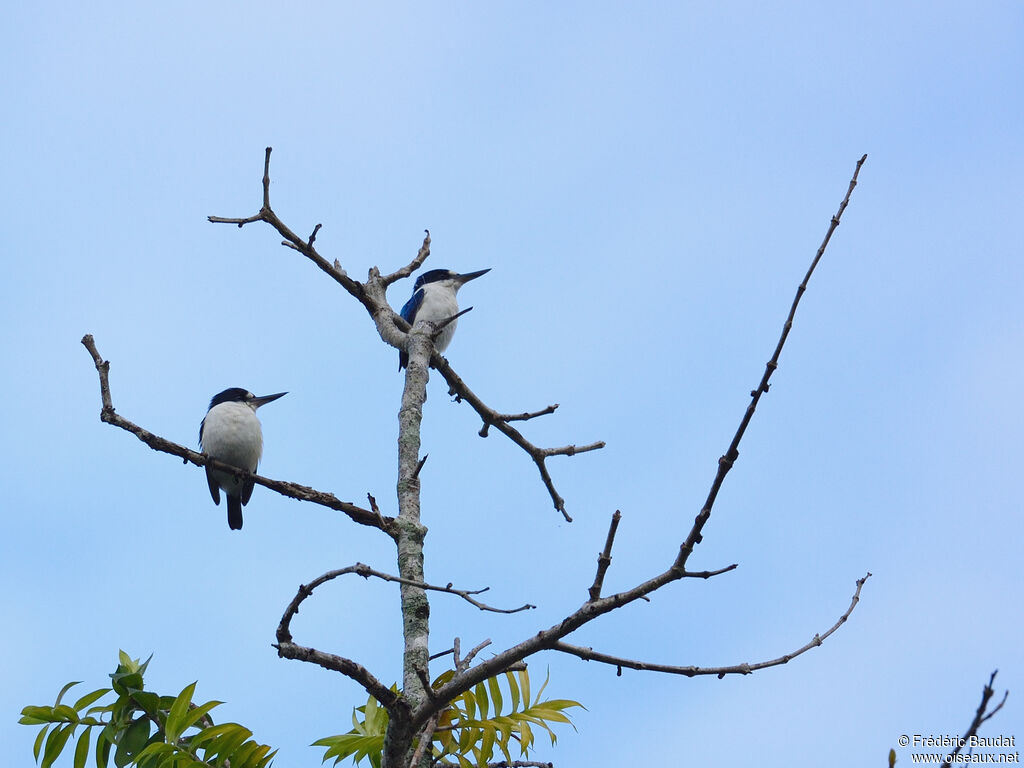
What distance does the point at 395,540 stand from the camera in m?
4.11

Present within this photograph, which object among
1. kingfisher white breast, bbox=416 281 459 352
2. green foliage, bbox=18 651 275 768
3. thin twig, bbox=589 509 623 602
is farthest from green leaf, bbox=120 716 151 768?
kingfisher white breast, bbox=416 281 459 352

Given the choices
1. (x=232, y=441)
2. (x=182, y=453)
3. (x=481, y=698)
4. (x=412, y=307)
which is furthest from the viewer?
(x=412, y=307)

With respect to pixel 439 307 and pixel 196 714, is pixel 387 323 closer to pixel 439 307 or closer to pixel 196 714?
pixel 196 714

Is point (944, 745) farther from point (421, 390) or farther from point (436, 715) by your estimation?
point (421, 390)

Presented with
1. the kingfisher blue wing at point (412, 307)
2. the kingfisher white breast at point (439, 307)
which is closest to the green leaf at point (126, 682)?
the kingfisher white breast at point (439, 307)

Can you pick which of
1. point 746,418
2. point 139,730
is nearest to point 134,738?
point 139,730

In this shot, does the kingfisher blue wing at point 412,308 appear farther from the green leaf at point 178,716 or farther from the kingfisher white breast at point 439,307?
the green leaf at point 178,716

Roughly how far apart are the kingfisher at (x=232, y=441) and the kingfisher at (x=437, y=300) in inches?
59.3

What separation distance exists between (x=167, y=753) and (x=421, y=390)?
1964 millimetres

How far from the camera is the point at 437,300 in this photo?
33.3 ft

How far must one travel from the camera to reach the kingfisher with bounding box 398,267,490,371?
32.4ft

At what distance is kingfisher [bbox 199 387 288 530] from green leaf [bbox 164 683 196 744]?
471 cm

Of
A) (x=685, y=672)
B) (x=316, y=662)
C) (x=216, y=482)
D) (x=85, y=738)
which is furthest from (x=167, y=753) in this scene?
(x=216, y=482)

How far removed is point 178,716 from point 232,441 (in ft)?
16.3
